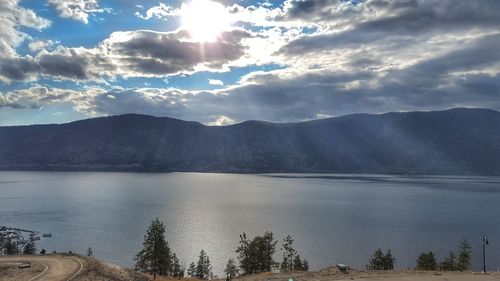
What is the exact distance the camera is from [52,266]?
59.6 metres

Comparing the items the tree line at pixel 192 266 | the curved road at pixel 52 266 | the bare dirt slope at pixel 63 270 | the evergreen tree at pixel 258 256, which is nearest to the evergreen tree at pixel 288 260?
the tree line at pixel 192 266

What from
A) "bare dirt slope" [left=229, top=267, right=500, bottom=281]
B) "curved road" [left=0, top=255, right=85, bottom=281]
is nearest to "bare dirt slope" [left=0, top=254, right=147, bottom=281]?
"curved road" [left=0, top=255, right=85, bottom=281]

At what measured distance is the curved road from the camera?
54.2m

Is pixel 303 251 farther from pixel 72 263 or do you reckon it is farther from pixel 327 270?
pixel 72 263

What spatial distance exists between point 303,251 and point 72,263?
101001 mm

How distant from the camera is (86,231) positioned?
191m

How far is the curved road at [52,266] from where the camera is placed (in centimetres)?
5422

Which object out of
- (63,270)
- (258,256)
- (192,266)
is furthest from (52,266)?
(192,266)

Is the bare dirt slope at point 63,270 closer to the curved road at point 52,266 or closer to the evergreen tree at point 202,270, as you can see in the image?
the curved road at point 52,266

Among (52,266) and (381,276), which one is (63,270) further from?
(381,276)


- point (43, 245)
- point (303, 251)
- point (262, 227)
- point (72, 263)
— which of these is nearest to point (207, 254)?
point (303, 251)

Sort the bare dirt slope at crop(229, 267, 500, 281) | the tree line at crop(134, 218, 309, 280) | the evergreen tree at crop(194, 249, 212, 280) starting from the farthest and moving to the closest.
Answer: the evergreen tree at crop(194, 249, 212, 280), the tree line at crop(134, 218, 309, 280), the bare dirt slope at crop(229, 267, 500, 281)

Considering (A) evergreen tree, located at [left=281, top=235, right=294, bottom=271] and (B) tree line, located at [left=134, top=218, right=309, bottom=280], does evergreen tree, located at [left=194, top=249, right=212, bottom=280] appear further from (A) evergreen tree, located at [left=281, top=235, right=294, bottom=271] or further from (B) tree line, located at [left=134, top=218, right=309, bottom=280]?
(A) evergreen tree, located at [left=281, top=235, right=294, bottom=271]

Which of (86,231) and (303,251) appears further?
(86,231)
